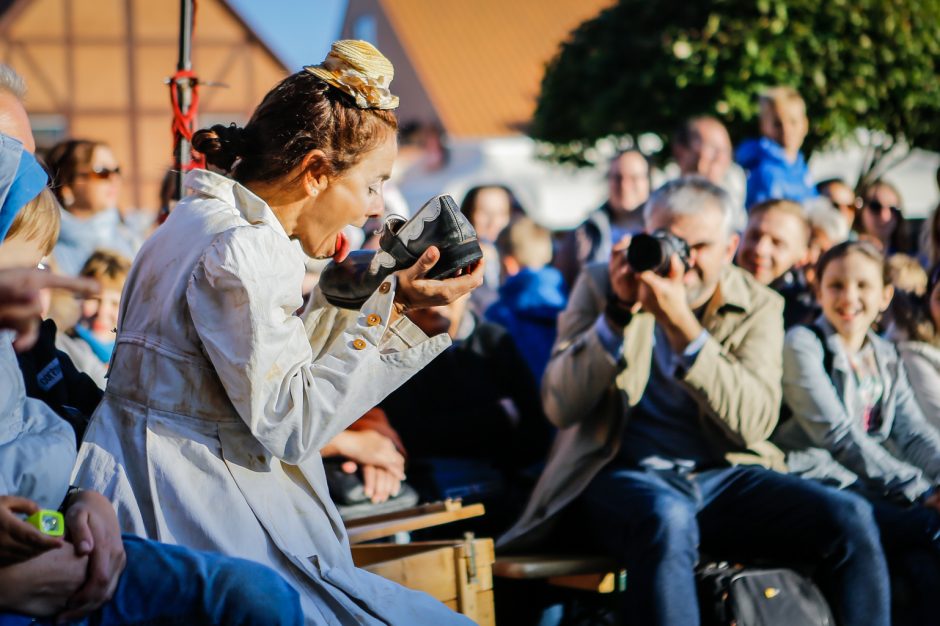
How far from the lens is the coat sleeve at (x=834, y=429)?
412cm

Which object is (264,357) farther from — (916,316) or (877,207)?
(877,207)

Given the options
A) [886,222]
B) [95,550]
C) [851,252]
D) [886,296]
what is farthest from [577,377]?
[886,222]

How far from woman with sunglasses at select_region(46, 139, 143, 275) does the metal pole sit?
7.10 feet

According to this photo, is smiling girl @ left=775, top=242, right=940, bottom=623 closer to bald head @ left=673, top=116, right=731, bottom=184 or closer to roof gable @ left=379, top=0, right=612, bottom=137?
bald head @ left=673, top=116, right=731, bottom=184

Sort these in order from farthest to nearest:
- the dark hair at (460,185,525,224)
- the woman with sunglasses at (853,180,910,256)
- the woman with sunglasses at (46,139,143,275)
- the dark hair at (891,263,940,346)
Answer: the woman with sunglasses at (853,180,910,256), the dark hair at (460,185,525,224), the woman with sunglasses at (46,139,143,275), the dark hair at (891,263,940,346)

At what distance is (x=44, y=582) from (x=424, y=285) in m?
0.94

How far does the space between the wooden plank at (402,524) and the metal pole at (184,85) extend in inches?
43.2

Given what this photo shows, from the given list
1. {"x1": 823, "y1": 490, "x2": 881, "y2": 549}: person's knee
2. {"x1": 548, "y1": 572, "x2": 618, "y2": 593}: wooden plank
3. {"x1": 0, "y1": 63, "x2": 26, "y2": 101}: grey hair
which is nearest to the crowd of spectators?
{"x1": 823, "y1": 490, "x2": 881, "y2": 549}: person's knee

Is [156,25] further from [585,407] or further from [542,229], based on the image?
[585,407]

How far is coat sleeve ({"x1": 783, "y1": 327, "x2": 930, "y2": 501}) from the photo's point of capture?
162 inches

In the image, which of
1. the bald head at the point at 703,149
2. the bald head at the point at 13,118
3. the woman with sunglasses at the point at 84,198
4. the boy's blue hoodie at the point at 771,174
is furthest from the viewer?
the boy's blue hoodie at the point at 771,174

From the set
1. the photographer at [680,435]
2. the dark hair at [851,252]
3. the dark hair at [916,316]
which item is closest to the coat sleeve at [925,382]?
the dark hair at [916,316]

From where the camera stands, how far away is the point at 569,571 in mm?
3861

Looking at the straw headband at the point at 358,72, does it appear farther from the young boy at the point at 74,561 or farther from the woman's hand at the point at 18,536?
the woman's hand at the point at 18,536
